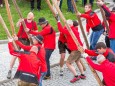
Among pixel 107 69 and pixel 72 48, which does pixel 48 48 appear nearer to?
pixel 72 48

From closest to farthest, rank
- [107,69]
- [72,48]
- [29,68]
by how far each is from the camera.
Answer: [107,69]
[29,68]
[72,48]

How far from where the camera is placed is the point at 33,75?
7.22 meters

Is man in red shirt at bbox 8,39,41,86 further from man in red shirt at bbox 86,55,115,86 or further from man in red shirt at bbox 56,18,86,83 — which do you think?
man in red shirt at bbox 56,18,86,83

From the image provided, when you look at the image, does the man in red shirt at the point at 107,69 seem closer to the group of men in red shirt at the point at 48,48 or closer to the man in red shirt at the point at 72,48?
the group of men in red shirt at the point at 48,48

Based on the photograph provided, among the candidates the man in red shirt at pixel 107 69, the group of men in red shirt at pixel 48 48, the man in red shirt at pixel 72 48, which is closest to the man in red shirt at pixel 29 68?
the group of men in red shirt at pixel 48 48

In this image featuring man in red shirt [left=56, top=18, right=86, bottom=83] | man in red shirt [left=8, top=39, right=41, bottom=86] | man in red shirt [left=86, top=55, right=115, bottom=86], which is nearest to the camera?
man in red shirt [left=86, top=55, right=115, bottom=86]

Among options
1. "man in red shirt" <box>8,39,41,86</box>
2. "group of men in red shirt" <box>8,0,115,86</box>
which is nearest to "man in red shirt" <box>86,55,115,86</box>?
"group of men in red shirt" <box>8,0,115,86</box>

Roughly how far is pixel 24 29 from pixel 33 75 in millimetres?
2235

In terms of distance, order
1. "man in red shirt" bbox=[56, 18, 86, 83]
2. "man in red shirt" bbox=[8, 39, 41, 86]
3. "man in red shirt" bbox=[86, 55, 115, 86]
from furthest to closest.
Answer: "man in red shirt" bbox=[56, 18, 86, 83]
"man in red shirt" bbox=[8, 39, 41, 86]
"man in red shirt" bbox=[86, 55, 115, 86]

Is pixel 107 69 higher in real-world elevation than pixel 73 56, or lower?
higher

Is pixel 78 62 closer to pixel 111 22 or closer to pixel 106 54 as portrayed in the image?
pixel 111 22

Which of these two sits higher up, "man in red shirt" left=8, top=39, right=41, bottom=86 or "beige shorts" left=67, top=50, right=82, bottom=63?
"man in red shirt" left=8, top=39, right=41, bottom=86

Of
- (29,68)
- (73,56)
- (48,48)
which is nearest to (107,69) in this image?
(29,68)

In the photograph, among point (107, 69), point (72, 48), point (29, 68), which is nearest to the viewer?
point (107, 69)
